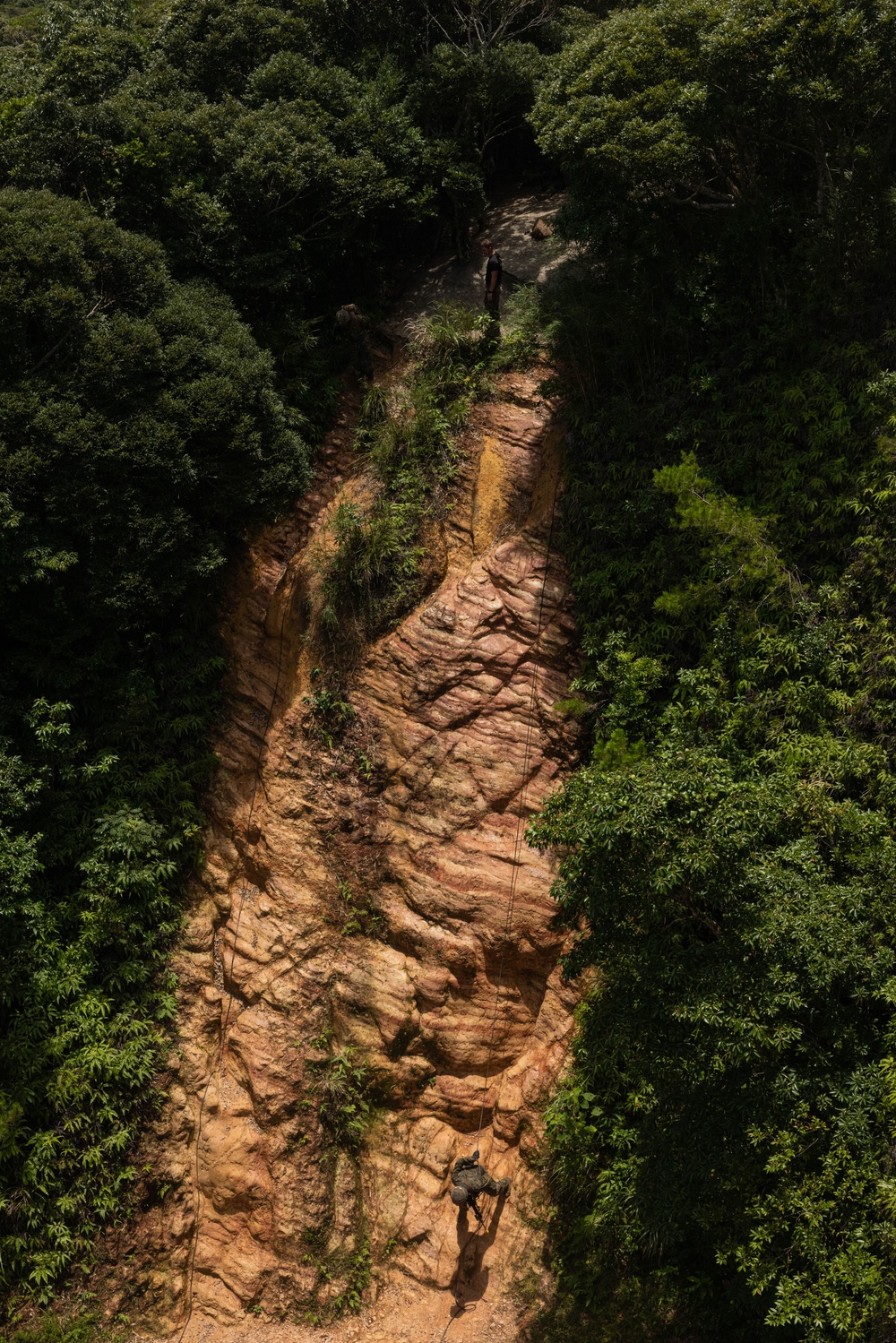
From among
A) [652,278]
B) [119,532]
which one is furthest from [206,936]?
[652,278]

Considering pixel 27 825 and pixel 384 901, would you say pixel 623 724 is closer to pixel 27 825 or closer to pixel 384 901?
pixel 384 901

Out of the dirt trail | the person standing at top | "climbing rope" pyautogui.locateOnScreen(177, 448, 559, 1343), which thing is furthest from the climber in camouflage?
the person standing at top

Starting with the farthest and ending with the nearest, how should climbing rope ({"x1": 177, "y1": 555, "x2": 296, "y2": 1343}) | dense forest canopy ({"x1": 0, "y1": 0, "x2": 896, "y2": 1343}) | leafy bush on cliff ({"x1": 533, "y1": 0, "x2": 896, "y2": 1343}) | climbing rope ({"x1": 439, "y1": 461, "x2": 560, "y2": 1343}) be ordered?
climbing rope ({"x1": 177, "y1": 555, "x2": 296, "y2": 1343}), climbing rope ({"x1": 439, "y1": 461, "x2": 560, "y2": 1343}), dense forest canopy ({"x1": 0, "y1": 0, "x2": 896, "y2": 1343}), leafy bush on cliff ({"x1": 533, "y1": 0, "x2": 896, "y2": 1343})

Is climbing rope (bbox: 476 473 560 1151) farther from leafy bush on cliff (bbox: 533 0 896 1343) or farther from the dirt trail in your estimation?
leafy bush on cliff (bbox: 533 0 896 1343)

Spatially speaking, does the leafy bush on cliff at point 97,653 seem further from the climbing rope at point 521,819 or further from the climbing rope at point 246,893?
the climbing rope at point 521,819

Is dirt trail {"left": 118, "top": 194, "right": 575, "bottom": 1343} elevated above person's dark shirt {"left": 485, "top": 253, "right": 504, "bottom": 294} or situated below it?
below

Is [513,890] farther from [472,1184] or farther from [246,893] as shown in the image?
[246,893]
